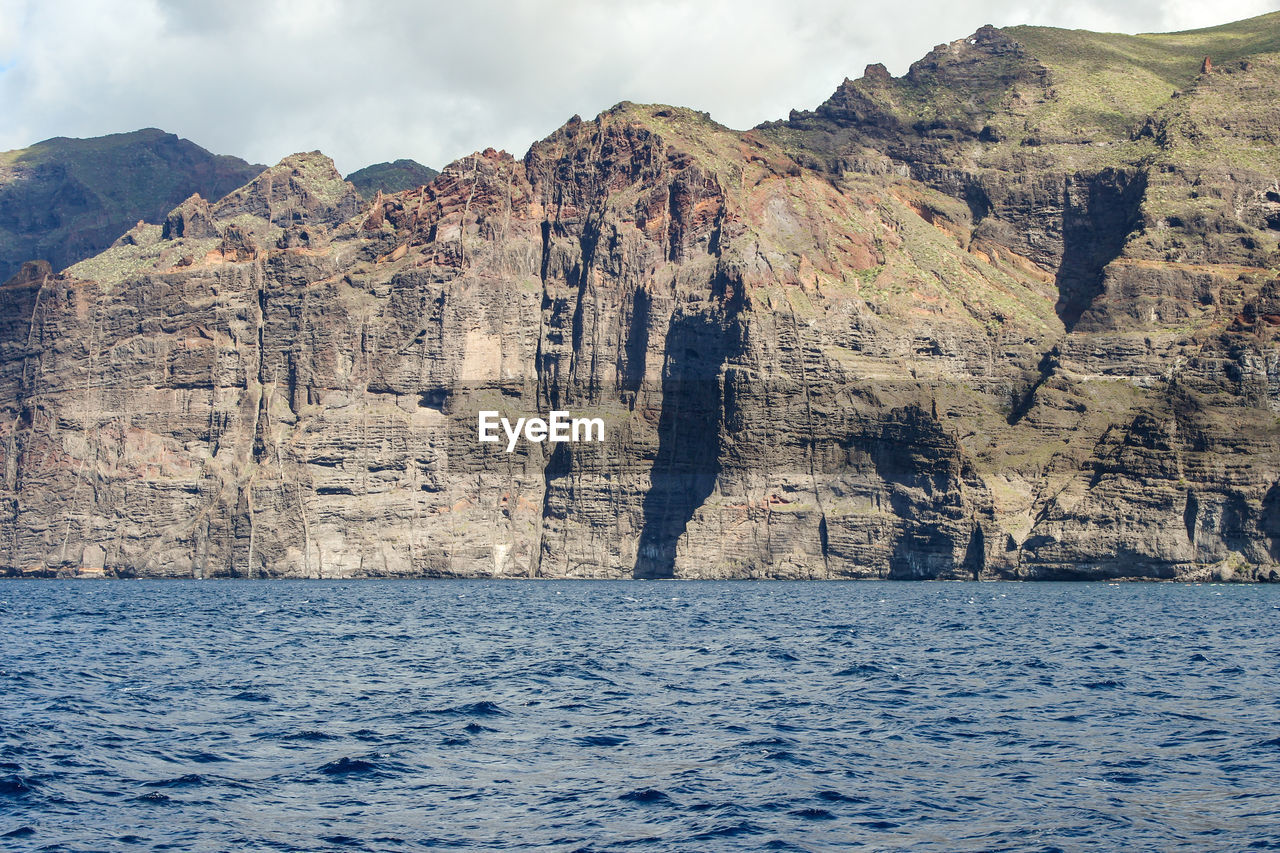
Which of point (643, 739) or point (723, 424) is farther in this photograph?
point (723, 424)

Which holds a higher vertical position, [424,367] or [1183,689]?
[424,367]

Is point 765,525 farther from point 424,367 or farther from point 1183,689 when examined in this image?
point 1183,689

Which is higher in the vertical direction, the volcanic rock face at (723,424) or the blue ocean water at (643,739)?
the volcanic rock face at (723,424)

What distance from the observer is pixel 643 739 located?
3828cm

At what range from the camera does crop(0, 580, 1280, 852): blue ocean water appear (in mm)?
28297

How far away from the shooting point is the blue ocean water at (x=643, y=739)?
28297 millimetres

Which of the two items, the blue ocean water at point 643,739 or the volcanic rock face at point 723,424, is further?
the volcanic rock face at point 723,424

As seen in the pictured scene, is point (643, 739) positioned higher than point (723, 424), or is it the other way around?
point (723, 424)

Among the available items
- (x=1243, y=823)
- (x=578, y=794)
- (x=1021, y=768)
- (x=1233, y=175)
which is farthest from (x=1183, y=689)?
(x=1233, y=175)

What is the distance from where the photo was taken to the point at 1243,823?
28.0 meters

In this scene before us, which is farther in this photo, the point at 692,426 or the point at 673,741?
the point at 692,426

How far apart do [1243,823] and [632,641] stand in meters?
43.9

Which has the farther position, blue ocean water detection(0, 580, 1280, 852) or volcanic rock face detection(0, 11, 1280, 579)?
volcanic rock face detection(0, 11, 1280, 579)

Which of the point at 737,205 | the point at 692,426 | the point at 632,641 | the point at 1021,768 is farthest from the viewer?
the point at 737,205
